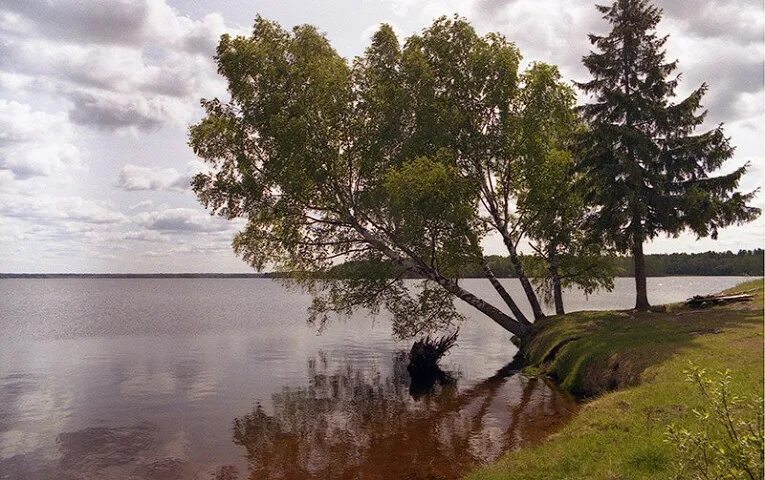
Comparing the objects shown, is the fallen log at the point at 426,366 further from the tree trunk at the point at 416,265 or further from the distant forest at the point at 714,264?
the distant forest at the point at 714,264

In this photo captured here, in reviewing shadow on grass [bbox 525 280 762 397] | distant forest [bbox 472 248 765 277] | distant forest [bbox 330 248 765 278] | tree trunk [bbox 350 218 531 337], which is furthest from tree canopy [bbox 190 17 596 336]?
distant forest [bbox 472 248 765 277]

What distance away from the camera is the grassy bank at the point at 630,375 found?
35.5ft

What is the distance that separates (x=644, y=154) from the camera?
96.2 ft

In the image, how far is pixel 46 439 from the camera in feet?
57.5

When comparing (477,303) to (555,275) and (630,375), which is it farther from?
(630,375)

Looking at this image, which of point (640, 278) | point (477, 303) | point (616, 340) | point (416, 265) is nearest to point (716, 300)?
point (640, 278)

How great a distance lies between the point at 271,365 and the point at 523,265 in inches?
649

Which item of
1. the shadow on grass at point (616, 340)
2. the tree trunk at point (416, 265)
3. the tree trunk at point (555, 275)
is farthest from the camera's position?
the tree trunk at point (555, 275)

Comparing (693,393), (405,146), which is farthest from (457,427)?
(405,146)

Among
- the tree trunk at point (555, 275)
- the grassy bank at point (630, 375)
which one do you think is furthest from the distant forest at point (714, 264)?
the grassy bank at point (630, 375)

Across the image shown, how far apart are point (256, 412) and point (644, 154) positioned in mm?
23959

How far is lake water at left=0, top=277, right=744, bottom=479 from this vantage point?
591 inches

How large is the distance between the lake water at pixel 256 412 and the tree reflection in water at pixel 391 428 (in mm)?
58

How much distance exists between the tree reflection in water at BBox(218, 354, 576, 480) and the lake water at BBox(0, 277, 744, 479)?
0.06 m
